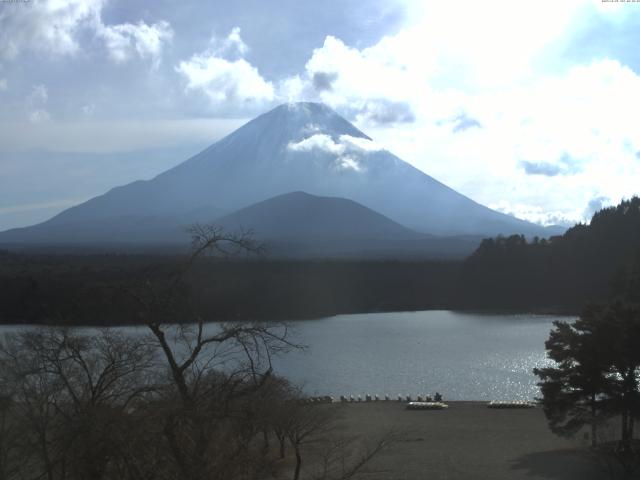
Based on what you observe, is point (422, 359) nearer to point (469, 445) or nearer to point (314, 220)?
point (469, 445)

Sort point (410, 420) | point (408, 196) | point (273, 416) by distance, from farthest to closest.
Answer: 1. point (408, 196)
2. point (410, 420)
3. point (273, 416)

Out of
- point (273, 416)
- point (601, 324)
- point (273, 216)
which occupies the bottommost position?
point (273, 416)

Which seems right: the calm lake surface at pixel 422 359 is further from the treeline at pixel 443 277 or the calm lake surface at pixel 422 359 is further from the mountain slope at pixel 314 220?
the mountain slope at pixel 314 220

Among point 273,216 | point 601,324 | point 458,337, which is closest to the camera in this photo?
point 601,324

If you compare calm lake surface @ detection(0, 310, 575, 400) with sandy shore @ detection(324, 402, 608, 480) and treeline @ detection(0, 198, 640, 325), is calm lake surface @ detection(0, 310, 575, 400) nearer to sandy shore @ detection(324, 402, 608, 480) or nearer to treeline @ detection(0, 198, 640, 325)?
sandy shore @ detection(324, 402, 608, 480)

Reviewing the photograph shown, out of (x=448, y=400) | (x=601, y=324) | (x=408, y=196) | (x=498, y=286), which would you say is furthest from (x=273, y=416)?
(x=408, y=196)

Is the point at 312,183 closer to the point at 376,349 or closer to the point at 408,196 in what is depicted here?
the point at 408,196

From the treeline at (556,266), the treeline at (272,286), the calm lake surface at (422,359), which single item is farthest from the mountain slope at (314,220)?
the calm lake surface at (422,359)
